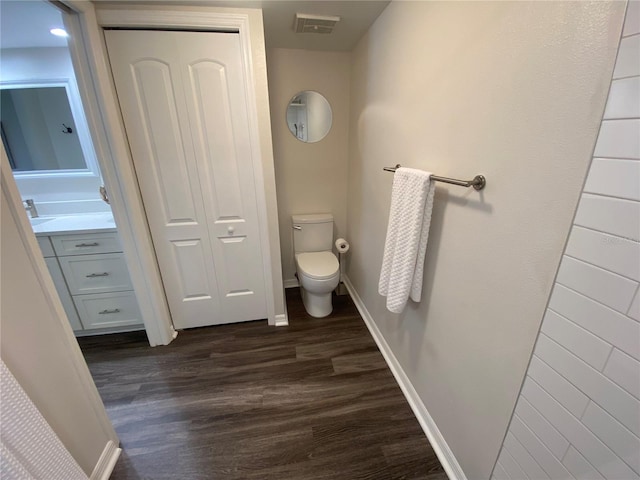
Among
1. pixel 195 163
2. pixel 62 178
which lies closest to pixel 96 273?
pixel 62 178

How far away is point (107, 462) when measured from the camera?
1231 mm

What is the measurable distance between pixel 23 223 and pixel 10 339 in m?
0.37

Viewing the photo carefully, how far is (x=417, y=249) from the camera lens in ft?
3.89

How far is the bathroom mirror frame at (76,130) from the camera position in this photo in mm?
1971

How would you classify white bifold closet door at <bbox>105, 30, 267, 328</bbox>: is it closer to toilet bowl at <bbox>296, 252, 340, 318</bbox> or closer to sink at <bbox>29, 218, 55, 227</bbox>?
toilet bowl at <bbox>296, 252, 340, 318</bbox>

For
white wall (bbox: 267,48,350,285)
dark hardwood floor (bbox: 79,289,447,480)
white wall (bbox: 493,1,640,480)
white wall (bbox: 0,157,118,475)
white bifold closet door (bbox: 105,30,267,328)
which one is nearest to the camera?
white wall (bbox: 493,1,640,480)

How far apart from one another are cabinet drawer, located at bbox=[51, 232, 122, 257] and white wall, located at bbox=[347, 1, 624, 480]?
191cm

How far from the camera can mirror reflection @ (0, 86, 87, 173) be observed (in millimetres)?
1988

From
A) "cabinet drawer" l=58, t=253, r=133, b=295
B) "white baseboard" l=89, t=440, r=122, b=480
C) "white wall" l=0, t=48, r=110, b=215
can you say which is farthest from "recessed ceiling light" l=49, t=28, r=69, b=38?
"white baseboard" l=89, t=440, r=122, b=480

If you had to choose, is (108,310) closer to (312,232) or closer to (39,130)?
(39,130)

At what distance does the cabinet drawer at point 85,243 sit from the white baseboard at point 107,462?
116 centimetres

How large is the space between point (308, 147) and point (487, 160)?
66.8 inches

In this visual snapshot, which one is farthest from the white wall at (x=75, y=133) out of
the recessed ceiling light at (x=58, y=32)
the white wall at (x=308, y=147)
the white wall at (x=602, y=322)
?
the white wall at (x=602, y=322)

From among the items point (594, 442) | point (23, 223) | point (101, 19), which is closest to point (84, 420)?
point (23, 223)
